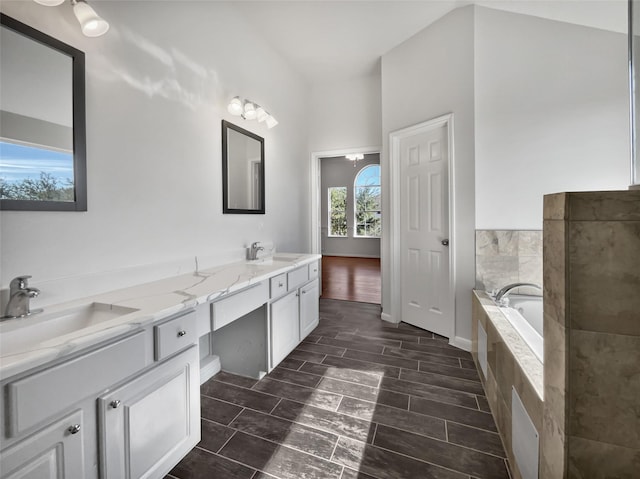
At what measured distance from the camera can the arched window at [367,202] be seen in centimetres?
866

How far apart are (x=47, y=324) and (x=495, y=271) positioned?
2.97m

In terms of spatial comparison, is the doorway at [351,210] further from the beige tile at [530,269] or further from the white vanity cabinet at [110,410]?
the white vanity cabinet at [110,410]

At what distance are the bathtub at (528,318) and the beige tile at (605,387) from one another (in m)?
0.56

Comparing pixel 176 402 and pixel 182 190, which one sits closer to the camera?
pixel 176 402

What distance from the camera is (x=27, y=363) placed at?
77 cm

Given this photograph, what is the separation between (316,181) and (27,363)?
11.9ft

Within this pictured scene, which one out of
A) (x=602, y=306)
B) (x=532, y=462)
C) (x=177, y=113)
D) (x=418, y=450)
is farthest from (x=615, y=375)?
(x=177, y=113)

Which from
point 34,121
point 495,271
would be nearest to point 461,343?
point 495,271

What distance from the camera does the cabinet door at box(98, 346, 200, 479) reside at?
3.37ft

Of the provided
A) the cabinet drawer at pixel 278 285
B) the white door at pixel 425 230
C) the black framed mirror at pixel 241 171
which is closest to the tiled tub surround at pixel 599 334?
the cabinet drawer at pixel 278 285

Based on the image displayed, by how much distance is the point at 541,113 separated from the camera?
8.00 feet

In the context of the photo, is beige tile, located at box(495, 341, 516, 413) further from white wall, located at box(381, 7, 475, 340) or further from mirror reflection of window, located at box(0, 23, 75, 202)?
mirror reflection of window, located at box(0, 23, 75, 202)

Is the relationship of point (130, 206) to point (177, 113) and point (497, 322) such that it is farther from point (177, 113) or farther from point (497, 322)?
point (497, 322)

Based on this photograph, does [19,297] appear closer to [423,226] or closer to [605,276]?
[605,276]
